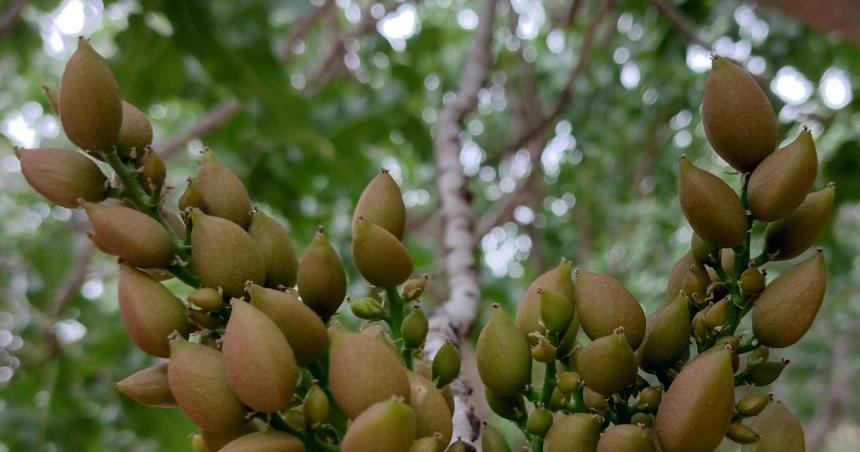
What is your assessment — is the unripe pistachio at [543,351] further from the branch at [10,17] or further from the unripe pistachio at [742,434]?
the branch at [10,17]

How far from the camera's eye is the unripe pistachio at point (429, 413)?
50cm

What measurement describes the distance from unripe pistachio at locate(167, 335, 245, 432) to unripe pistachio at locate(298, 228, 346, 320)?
0.08 meters

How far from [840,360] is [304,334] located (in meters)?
3.00

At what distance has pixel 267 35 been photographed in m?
1.86

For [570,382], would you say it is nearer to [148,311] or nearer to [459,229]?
[148,311]

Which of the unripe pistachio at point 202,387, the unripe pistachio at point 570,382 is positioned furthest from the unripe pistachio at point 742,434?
the unripe pistachio at point 202,387

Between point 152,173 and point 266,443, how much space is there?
0.69ft

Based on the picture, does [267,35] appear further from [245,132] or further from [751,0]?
[751,0]

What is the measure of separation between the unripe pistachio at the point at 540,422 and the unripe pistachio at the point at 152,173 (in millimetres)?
302

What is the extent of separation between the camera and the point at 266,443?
0.47 m

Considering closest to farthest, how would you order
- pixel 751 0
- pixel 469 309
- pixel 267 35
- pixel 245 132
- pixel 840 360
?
1. pixel 469 309
2. pixel 751 0
3. pixel 267 35
4. pixel 245 132
5. pixel 840 360

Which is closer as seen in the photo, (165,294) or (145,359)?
(165,294)

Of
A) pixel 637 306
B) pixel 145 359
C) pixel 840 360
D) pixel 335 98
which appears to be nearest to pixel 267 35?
pixel 335 98

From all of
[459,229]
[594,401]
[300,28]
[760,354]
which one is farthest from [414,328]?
[300,28]
